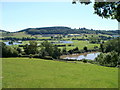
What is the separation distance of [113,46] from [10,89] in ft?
425

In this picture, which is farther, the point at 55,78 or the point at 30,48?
the point at 30,48

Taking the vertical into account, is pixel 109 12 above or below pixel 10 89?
above

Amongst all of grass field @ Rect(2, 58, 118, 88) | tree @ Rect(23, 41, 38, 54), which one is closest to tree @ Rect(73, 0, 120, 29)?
grass field @ Rect(2, 58, 118, 88)

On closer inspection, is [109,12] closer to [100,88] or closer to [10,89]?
[100,88]

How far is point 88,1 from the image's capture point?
1480 centimetres

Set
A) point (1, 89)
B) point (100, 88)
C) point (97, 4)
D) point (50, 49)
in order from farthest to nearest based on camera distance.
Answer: point (50, 49) < point (100, 88) < point (97, 4) < point (1, 89)

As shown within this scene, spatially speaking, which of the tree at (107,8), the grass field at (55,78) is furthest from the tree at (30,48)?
the tree at (107,8)

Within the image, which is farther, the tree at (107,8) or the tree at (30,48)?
the tree at (30,48)

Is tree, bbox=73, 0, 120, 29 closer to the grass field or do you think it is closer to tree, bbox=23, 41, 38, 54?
the grass field

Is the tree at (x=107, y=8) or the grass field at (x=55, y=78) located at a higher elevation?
the tree at (x=107, y=8)

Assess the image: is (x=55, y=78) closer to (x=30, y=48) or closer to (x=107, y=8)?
(x=107, y=8)

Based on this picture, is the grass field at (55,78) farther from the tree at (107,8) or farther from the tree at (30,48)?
the tree at (30,48)

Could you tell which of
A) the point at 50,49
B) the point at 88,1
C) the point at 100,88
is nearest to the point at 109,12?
the point at 88,1

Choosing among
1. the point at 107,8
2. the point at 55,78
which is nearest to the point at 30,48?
the point at 55,78
